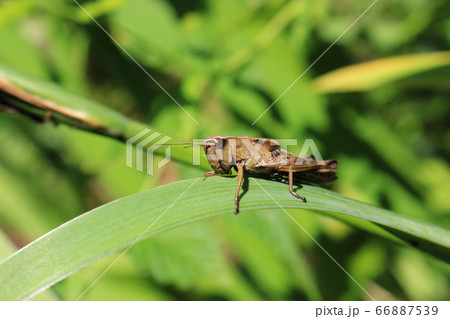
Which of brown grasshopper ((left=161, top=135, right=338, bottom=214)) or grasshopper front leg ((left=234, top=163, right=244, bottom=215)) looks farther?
brown grasshopper ((left=161, top=135, right=338, bottom=214))

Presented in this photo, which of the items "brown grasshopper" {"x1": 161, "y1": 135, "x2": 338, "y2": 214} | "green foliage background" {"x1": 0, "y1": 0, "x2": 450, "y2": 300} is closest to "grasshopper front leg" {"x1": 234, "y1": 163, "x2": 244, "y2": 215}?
"brown grasshopper" {"x1": 161, "y1": 135, "x2": 338, "y2": 214}

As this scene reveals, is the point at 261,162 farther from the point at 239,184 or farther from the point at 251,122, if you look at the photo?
the point at 251,122

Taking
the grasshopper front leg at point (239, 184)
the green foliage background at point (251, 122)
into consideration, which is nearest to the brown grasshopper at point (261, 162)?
the grasshopper front leg at point (239, 184)

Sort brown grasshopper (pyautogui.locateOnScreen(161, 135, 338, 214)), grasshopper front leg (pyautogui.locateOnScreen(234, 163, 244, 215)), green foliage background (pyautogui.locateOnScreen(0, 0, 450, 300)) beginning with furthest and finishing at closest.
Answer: green foliage background (pyautogui.locateOnScreen(0, 0, 450, 300)), brown grasshopper (pyautogui.locateOnScreen(161, 135, 338, 214)), grasshopper front leg (pyautogui.locateOnScreen(234, 163, 244, 215))

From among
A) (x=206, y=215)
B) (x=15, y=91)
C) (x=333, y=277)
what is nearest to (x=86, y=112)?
(x=15, y=91)

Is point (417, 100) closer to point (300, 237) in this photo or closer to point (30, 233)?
point (300, 237)

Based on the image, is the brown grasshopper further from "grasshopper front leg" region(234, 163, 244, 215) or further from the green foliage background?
the green foliage background

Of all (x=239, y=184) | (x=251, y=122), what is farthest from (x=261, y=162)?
(x=251, y=122)
